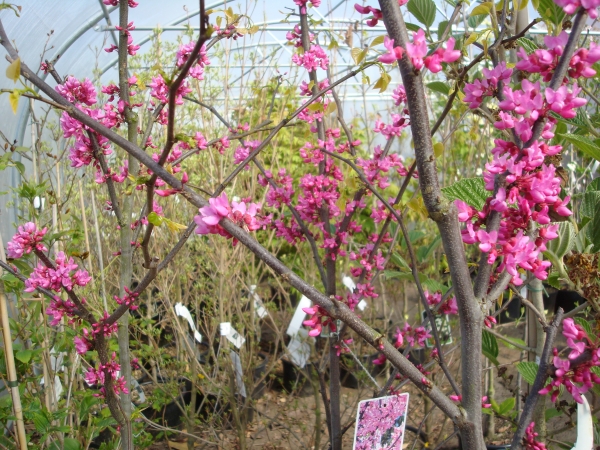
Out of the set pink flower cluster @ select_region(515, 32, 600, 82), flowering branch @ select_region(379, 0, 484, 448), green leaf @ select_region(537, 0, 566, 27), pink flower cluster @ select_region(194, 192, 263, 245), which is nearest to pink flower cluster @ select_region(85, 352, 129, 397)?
pink flower cluster @ select_region(194, 192, 263, 245)

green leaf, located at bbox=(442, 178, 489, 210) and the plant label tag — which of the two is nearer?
green leaf, located at bbox=(442, 178, 489, 210)

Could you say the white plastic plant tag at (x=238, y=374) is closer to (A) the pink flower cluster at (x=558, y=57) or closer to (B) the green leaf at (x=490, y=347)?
(B) the green leaf at (x=490, y=347)

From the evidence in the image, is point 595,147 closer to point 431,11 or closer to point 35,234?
point 431,11

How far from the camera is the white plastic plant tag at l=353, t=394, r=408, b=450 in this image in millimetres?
1185

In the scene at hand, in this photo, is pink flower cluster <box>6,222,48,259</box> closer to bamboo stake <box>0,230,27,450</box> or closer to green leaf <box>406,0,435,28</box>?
bamboo stake <box>0,230,27,450</box>

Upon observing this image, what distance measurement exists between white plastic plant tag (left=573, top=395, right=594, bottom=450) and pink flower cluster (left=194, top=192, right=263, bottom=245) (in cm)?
67

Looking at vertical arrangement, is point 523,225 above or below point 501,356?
above

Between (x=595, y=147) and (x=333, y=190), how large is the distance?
986mm

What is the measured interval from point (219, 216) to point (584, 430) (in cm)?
77

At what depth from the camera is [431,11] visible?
1.40 metres

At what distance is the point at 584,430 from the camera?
99 cm

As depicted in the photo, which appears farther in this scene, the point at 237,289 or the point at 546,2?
the point at 237,289

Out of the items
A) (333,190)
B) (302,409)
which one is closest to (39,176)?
(333,190)

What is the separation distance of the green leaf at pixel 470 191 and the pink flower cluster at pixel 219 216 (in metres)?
0.45
